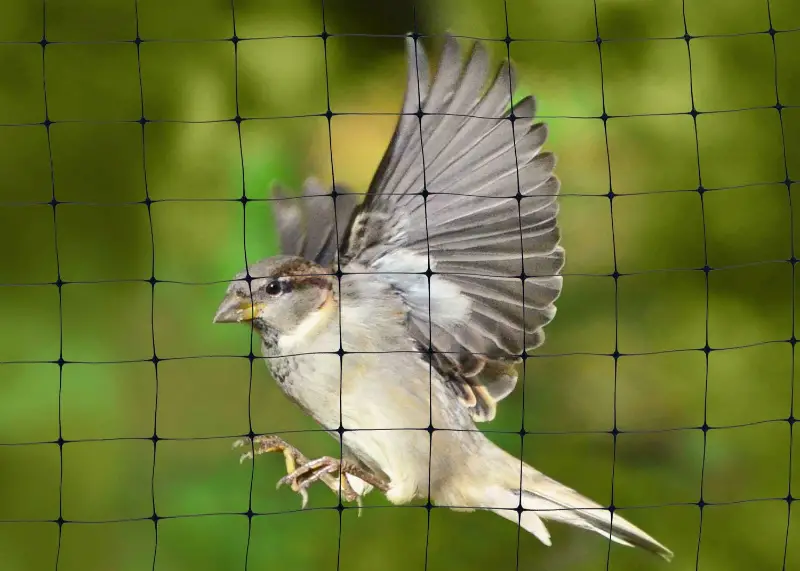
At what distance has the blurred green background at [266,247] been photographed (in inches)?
56.2

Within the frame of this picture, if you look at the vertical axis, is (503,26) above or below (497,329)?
above

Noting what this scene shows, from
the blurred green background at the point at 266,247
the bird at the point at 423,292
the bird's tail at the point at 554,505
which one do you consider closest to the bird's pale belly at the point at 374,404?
the bird at the point at 423,292

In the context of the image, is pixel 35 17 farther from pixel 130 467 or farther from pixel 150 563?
pixel 150 563

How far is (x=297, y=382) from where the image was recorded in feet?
2.85

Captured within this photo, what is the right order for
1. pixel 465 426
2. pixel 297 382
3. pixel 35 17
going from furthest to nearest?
pixel 35 17
pixel 465 426
pixel 297 382

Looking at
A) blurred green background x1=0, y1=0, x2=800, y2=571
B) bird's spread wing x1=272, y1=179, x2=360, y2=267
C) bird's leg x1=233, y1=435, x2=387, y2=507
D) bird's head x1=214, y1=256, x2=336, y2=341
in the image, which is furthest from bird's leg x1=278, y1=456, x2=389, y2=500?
blurred green background x1=0, y1=0, x2=800, y2=571

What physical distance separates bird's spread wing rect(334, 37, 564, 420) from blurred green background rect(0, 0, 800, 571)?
1.70ft

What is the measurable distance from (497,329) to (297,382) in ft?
0.71

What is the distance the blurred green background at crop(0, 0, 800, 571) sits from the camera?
4.69ft

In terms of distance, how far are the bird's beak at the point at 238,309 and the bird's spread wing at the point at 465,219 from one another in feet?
0.32

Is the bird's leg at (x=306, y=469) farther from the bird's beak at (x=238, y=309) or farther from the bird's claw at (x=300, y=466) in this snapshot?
the bird's beak at (x=238, y=309)

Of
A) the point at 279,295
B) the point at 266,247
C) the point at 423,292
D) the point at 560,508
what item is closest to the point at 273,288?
the point at 279,295

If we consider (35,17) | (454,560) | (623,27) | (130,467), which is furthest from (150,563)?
(623,27)

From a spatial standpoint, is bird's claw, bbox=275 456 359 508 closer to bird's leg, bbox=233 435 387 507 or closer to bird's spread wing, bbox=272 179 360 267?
bird's leg, bbox=233 435 387 507
